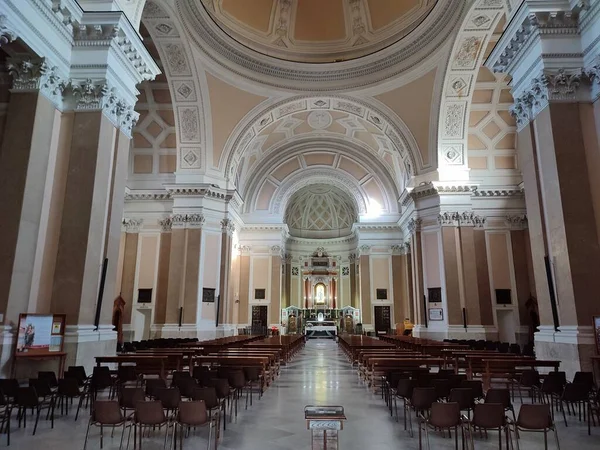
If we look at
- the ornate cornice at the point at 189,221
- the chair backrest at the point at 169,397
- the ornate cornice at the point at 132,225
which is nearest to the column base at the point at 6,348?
the chair backrest at the point at 169,397

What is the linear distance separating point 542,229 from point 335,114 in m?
15.6

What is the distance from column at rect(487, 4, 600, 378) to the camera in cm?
818

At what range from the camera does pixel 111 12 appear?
904 cm

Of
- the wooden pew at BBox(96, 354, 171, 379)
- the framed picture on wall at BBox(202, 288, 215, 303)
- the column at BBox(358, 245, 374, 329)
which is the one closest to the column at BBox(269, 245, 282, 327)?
the column at BBox(358, 245, 374, 329)

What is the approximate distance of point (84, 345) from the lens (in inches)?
325

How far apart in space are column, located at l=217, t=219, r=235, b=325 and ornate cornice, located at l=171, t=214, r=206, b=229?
56.6 inches

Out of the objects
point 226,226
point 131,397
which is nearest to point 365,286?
point 226,226

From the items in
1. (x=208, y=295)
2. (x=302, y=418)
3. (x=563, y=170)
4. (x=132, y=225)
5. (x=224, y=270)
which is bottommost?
(x=302, y=418)

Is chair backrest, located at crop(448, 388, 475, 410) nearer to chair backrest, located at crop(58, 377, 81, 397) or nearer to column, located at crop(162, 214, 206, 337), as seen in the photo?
chair backrest, located at crop(58, 377, 81, 397)

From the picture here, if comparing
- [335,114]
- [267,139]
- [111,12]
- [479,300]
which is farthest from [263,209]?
[111,12]

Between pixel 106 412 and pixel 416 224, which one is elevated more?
pixel 416 224

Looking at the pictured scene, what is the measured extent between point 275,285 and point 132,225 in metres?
10.3

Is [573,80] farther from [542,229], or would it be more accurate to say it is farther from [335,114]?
[335,114]

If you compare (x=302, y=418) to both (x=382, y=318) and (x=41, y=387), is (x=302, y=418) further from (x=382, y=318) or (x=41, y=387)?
(x=382, y=318)
